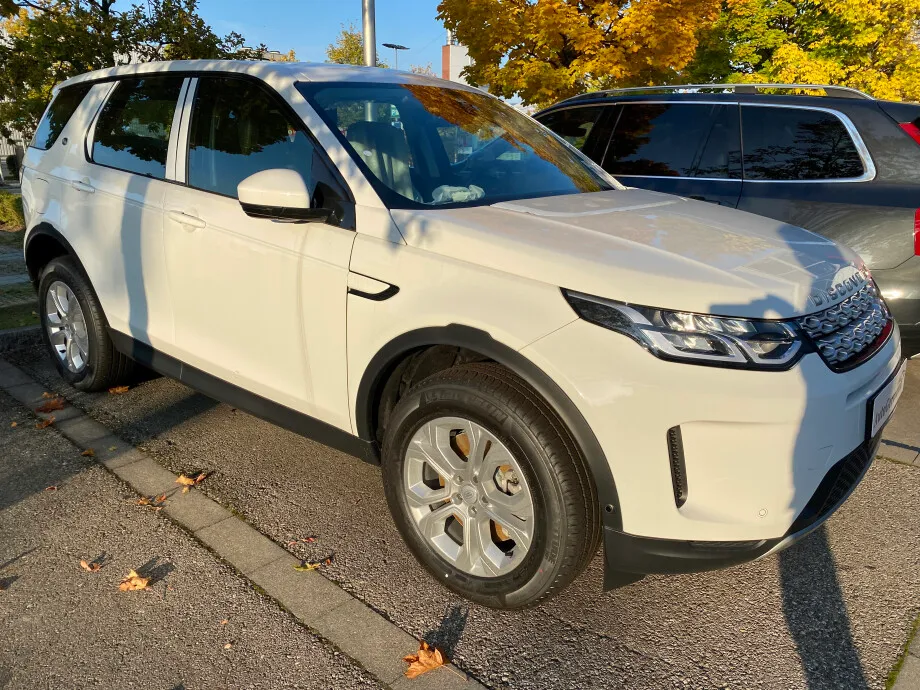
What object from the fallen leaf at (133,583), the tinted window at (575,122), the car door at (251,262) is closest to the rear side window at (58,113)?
the car door at (251,262)

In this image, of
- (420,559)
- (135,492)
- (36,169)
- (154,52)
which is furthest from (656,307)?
(154,52)

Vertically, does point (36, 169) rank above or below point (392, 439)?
above

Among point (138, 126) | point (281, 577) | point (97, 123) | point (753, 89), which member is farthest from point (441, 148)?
point (753, 89)

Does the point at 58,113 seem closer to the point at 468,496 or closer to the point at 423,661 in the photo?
the point at 468,496

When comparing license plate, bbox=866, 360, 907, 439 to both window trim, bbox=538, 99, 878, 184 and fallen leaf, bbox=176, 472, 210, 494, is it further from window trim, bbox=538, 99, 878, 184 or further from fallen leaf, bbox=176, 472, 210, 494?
fallen leaf, bbox=176, 472, 210, 494

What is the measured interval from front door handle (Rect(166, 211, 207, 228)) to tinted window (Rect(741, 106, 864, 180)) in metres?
3.39

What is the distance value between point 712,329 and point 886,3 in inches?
803

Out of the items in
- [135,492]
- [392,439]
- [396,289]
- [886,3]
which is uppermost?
[886,3]

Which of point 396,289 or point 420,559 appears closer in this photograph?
point 396,289

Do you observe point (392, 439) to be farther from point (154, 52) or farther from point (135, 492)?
point (154, 52)

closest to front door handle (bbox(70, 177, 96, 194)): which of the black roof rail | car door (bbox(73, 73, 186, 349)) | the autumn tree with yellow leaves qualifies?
car door (bbox(73, 73, 186, 349))

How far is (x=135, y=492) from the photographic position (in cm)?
341

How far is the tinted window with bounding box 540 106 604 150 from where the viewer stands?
570 cm

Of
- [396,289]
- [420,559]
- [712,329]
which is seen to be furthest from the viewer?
[420,559]
